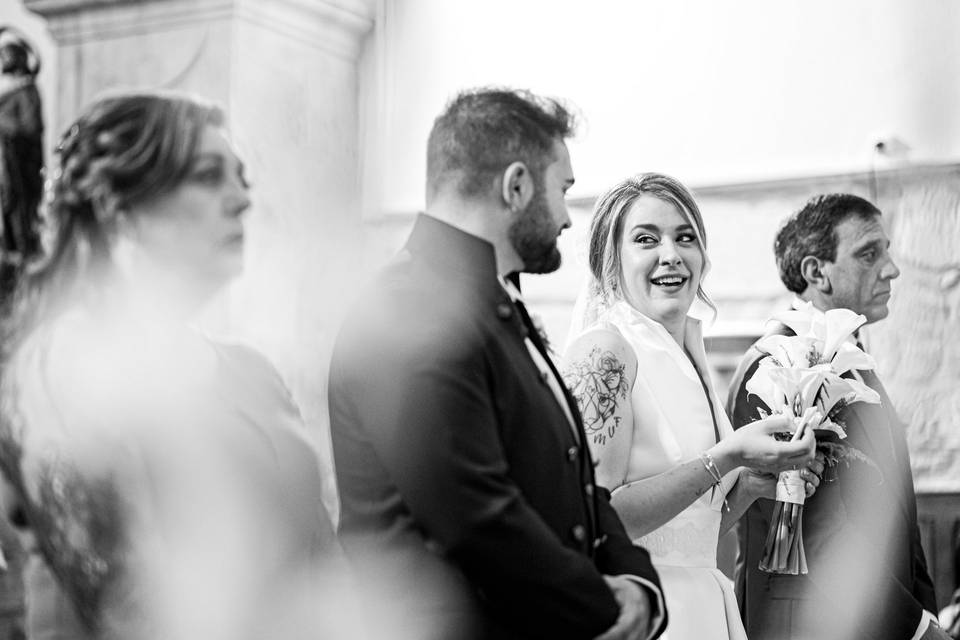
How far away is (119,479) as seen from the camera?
1414 millimetres

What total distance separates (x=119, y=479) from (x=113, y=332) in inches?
6.4

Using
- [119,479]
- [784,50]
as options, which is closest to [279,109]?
[119,479]

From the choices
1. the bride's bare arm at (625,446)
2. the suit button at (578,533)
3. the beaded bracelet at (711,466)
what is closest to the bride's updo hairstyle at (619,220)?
the bride's bare arm at (625,446)

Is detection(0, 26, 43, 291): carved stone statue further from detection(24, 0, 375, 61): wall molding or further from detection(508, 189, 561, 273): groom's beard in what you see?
detection(508, 189, 561, 273): groom's beard

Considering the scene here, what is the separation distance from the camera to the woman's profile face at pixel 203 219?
1452 millimetres

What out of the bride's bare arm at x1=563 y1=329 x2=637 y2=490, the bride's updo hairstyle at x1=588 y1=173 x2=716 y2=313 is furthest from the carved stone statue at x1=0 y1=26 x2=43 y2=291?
the bride's updo hairstyle at x1=588 y1=173 x2=716 y2=313

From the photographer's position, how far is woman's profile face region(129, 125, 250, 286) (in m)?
1.45

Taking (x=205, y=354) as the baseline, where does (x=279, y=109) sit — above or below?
above

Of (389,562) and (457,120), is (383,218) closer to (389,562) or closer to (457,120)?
(457,120)

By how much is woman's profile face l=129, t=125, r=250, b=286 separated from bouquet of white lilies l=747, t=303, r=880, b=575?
121 centimetres

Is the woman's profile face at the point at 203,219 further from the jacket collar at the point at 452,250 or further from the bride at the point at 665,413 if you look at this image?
the bride at the point at 665,413

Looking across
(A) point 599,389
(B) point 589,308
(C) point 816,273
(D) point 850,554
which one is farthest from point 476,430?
(C) point 816,273

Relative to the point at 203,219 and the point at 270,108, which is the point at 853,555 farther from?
the point at 203,219

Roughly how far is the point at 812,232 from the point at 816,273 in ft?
A: 0.31
